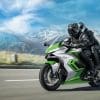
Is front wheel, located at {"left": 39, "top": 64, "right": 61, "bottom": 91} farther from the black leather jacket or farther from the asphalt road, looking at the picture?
the black leather jacket

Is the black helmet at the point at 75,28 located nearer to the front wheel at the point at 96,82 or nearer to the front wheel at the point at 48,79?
the front wheel at the point at 48,79

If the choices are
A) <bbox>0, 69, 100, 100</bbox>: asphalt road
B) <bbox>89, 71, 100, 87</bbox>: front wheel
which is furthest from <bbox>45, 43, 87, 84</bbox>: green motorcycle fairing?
<bbox>89, 71, 100, 87</bbox>: front wheel

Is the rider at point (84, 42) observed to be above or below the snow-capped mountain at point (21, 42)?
below

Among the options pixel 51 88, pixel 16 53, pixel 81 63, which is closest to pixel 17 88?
pixel 51 88

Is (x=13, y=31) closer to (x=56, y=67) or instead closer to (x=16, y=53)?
(x=16, y=53)

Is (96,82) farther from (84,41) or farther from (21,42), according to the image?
(21,42)

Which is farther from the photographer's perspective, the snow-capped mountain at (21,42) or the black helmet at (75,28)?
the snow-capped mountain at (21,42)

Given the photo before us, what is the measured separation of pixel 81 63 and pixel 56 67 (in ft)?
1.81

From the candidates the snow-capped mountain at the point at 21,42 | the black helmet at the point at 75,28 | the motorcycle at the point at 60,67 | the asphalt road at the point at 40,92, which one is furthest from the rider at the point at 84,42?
the snow-capped mountain at the point at 21,42

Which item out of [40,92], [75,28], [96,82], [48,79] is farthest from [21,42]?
[40,92]

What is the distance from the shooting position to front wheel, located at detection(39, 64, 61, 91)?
1007cm

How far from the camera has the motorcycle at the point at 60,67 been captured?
33.3 feet

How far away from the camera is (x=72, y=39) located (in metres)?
10.4

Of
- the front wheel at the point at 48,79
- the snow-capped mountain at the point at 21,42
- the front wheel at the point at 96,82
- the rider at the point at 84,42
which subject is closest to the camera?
the front wheel at the point at 48,79
